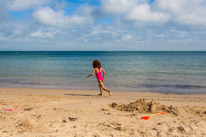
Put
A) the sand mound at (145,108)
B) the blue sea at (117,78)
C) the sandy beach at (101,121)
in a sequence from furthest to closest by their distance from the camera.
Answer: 1. the blue sea at (117,78)
2. the sand mound at (145,108)
3. the sandy beach at (101,121)

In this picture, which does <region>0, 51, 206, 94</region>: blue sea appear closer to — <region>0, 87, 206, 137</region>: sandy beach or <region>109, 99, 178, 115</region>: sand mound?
<region>109, 99, 178, 115</region>: sand mound

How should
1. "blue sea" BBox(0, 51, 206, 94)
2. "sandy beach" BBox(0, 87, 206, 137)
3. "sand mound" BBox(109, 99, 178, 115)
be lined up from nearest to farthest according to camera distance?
"sandy beach" BBox(0, 87, 206, 137), "sand mound" BBox(109, 99, 178, 115), "blue sea" BBox(0, 51, 206, 94)

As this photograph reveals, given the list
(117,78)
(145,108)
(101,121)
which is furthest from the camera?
(117,78)

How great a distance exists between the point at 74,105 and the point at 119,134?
331 centimetres

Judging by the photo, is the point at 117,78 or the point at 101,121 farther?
the point at 117,78

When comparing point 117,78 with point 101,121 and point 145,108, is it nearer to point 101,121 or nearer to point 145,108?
point 145,108

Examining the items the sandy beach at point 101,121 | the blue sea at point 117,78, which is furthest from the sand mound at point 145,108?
the blue sea at point 117,78

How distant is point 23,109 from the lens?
21.8 feet

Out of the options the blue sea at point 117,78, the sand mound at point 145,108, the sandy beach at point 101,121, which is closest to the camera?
the sandy beach at point 101,121

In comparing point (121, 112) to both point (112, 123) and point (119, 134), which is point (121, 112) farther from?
point (119, 134)

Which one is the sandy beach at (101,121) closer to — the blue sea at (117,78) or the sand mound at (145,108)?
the sand mound at (145,108)

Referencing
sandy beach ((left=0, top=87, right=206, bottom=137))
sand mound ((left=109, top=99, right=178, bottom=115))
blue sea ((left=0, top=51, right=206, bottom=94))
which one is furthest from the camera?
blue sea ((left=0, top=51, right=206, bottom=94))

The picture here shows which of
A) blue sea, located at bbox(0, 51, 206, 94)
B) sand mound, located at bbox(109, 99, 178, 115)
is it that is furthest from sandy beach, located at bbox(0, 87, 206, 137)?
blue sea, located at bbox(0, 51, 206, 94)

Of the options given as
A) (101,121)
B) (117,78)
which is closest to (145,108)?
(101,121)
